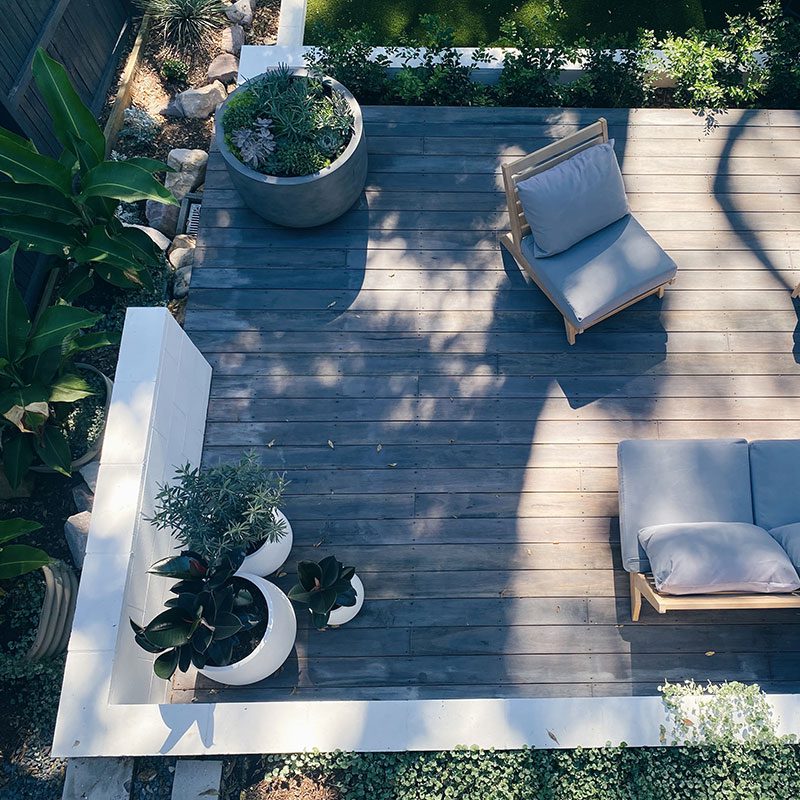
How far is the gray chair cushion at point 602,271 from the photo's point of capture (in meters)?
4.05

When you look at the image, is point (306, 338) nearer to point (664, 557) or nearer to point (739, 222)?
point (664, 557)

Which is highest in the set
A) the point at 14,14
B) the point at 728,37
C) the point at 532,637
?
the point at 14,14

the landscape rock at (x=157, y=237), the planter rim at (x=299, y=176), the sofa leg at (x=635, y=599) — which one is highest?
the planter rim at (x=299, y=176)

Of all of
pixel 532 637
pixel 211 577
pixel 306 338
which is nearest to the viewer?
pixel 211 577

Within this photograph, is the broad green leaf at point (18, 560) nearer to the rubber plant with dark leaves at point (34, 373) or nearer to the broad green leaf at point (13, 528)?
the broad green leaf at point (13, 528)

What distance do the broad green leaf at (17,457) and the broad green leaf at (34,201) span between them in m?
1.15

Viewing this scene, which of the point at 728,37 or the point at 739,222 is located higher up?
the point at 728,37

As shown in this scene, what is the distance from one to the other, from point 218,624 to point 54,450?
1458 millimetres

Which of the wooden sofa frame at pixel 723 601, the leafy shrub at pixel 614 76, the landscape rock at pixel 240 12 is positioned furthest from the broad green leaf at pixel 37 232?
the wooden sofa frame at pixel 723 601

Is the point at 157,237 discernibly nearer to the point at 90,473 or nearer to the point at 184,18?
the point at 90,473

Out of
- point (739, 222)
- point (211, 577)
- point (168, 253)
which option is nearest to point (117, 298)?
point (168, 253)

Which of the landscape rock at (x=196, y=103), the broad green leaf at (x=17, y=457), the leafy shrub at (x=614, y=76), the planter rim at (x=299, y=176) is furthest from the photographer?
the landscape rock at (x=196, y=103)

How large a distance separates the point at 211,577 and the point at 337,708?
0.82 meters

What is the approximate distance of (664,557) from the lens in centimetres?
335
